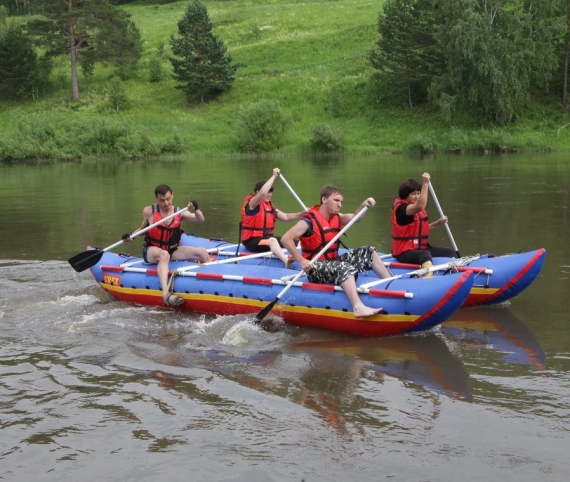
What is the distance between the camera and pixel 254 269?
901 cm

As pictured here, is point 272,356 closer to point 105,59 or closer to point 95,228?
point 95,228

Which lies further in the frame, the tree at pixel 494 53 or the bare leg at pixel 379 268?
the tree at pixel 494 53

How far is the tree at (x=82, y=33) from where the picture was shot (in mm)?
45562

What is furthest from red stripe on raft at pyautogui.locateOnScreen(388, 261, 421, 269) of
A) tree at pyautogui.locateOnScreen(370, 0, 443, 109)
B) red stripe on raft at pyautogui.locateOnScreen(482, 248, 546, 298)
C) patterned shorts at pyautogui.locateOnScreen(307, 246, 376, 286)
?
tree at pyautogui.locateOnScreen(370, 0, 443, 109)

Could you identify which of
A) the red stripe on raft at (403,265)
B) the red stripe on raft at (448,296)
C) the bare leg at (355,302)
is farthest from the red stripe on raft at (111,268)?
the red stripe on raft at (448,296)

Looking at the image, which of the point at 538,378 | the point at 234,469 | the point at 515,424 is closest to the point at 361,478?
the point at 234,469

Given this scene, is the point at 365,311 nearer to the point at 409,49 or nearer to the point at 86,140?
the point at 86,140

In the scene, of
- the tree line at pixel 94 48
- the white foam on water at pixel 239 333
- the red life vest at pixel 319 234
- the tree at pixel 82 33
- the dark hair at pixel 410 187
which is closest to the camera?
the white foam on water at pixel 239 333

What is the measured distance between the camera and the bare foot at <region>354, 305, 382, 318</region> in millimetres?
7574

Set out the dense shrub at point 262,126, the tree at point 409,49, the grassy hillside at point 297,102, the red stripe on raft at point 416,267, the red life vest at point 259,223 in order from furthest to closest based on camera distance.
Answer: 1. the tree at point 409,49
2. the grassy hillside at point 297,102
3. the dense shrub at point 262,126
4. the red life vest at point 259,223
5. the red stripe on raft at point 416,267

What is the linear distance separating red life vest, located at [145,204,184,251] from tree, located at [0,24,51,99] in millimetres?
41579

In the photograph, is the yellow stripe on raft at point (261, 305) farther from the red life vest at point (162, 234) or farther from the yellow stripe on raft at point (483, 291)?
the yellow stripe on raft at point (483, 291)

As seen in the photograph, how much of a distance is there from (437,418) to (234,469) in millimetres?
1618

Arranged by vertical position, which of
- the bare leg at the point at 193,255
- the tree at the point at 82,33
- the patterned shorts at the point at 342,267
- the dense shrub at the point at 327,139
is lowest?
the dense shrub at the point at 327,139
